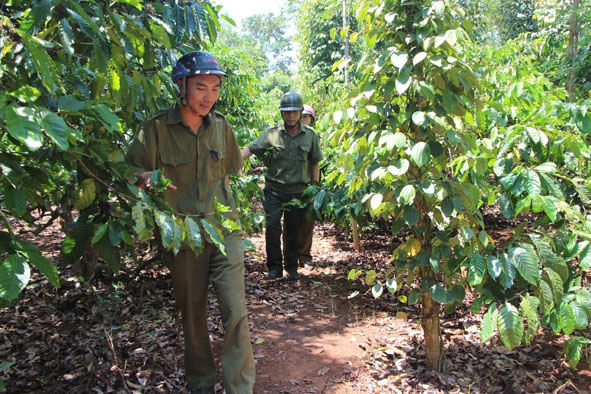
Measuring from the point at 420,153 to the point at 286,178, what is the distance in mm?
2478

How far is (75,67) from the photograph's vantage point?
6.93ft

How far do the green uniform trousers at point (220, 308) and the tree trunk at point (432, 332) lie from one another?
3.83 ft

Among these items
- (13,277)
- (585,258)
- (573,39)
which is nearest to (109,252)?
(13,277)

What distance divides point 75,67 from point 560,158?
9.11 ft

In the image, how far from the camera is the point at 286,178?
4957 mm

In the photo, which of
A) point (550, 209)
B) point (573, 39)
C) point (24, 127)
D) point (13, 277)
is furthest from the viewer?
point (573, 39)

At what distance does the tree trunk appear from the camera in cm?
306

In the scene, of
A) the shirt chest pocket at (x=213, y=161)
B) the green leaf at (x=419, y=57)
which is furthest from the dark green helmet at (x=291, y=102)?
the green leaf at (x=419, y=57)

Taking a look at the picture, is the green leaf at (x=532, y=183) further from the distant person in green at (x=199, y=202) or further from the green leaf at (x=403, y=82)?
the distant person in green at (x=199, y=202)

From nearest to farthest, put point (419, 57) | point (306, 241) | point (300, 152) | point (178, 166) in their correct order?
point (419, 57) → point (178, 166) → point (300, 152) → point (306, 241)

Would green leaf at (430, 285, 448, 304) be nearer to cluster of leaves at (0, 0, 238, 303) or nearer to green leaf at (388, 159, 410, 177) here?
green leaf at (388, 159, 410, 177)

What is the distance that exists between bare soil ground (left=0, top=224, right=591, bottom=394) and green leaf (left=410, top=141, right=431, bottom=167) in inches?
46.0

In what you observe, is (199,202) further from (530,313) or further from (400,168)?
(530,313)

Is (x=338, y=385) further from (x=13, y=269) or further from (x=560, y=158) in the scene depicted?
(x=13, y=269)
